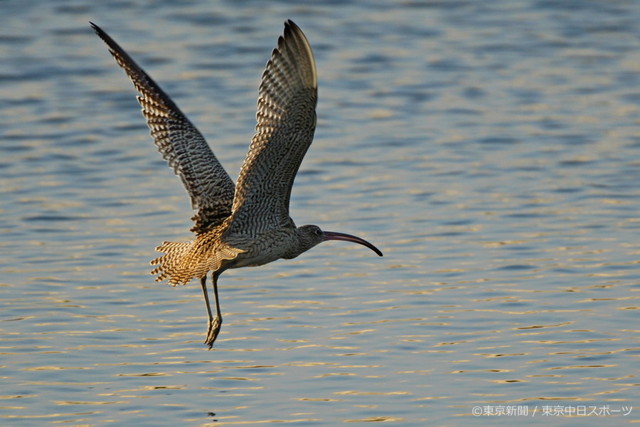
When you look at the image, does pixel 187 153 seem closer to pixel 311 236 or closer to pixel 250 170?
pixel 311 236

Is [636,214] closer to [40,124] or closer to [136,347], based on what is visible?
[136,347]

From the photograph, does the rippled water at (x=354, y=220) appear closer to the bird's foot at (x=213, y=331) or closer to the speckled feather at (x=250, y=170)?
the bird's foot at (x=213, y=331)

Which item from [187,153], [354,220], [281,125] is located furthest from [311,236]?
[354,220]

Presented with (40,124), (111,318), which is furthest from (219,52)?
(111,318)

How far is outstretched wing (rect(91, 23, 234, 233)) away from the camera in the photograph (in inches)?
320

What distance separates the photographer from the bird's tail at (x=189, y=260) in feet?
25.4

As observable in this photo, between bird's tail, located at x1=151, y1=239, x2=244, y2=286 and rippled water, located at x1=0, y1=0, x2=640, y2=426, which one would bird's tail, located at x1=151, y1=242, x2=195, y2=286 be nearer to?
bird's tail, located at x1=151, y1=239, x2=244, y2=286

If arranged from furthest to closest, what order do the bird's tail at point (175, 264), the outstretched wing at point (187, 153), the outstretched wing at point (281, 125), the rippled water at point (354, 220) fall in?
the outstretched wing at point (187, 153) < the bird's tail at point (175, 264) < the rippled water at point (354, 220) < the outstretched wing at point (281, 125)

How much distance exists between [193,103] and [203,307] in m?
5.18

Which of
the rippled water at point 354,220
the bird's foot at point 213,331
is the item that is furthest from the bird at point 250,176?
the rippled water at point 354,220

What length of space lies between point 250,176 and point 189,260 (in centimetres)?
77

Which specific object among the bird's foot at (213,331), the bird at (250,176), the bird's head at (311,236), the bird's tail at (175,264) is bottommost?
the bird's foot at (213,331)

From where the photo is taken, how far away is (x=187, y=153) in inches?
328

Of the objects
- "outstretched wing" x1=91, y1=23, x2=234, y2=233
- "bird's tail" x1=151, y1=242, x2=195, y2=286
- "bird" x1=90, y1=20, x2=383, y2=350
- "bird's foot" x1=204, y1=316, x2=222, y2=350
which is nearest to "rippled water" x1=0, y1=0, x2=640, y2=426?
"bird's foot" x1=204, y1=316, x2=222, y2=350
